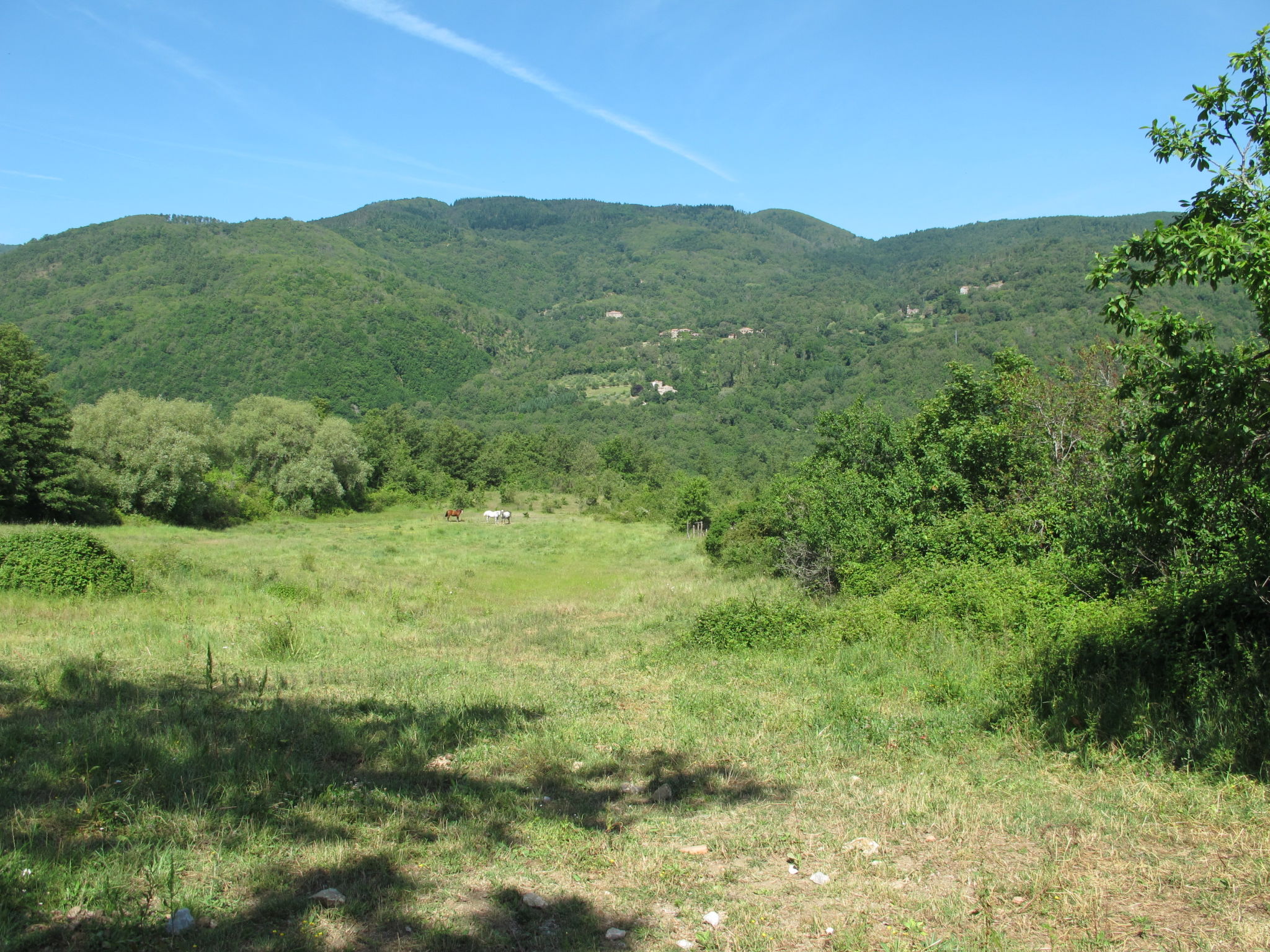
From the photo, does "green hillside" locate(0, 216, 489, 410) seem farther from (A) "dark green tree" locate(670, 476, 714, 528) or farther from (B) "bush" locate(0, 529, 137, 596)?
(B) "bush" locate(0, 529, 137, 596)

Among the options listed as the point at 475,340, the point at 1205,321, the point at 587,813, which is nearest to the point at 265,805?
the point at 587,813

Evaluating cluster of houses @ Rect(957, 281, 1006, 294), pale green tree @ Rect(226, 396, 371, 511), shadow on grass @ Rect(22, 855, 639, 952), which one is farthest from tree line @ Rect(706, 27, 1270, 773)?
cluster of houses @ Rect(957, 281, 1006, 294)

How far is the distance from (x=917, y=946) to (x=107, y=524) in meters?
44.6

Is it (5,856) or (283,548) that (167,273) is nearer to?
(283,548)

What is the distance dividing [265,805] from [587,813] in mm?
2058

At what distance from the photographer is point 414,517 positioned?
59500mm

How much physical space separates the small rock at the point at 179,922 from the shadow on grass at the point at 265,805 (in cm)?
5

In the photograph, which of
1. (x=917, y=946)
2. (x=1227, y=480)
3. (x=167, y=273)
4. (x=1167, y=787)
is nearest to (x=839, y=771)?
(x=1167, y=787)

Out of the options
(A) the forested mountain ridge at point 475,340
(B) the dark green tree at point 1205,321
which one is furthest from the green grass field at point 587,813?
(A) the forested mountain ridge at point 475,340

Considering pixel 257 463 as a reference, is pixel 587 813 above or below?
below

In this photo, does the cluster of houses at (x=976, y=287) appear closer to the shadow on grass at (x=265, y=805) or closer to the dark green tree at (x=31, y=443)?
the dark green tree at (x=31, y=443)

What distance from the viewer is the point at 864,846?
14.9 feet

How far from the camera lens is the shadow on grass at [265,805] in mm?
3408

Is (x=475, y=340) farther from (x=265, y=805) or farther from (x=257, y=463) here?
(x=265, y=805)
